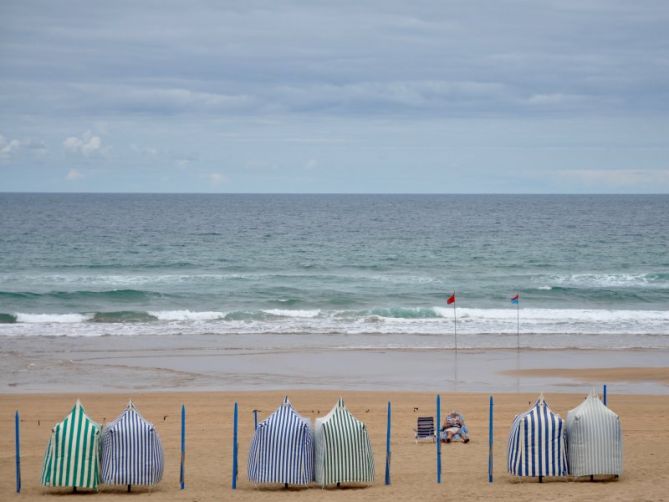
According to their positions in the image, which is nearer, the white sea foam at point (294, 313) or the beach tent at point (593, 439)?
the beach tent at point (593, 439)

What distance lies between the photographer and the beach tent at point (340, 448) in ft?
51.8

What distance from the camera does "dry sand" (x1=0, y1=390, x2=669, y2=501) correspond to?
15750mm

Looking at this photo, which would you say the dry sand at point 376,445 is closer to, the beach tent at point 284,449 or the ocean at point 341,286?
the beach tent at point 284,449

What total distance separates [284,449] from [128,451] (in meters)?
2.75

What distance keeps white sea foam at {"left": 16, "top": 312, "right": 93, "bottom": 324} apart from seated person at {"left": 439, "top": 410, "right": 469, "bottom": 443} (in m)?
24.7

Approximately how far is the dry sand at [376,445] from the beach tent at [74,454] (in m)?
0.39

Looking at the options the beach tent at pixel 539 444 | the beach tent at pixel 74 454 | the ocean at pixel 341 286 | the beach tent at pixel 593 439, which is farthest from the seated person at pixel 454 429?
the ocean at pixel 341 286

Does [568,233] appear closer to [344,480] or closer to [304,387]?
[304,387]

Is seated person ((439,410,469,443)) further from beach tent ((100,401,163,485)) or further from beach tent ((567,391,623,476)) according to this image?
beach tent ((100,401,163,485))

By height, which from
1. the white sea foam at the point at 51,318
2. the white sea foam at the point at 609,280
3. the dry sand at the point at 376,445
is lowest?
the dry sand at the point at 376,445

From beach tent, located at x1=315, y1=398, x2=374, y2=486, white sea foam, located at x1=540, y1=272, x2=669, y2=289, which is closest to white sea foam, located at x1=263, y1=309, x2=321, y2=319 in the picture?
white sea foam, located at x1=540, y1=272, x2=669, y2=289

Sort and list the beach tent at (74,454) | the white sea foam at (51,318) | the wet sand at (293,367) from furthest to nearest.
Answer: the white sea foam at (51,318)
the wet sand at (293,367)
the beach tent at (74,454)

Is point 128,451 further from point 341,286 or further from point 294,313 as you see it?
point 341,286

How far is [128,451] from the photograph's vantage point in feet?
51.5
